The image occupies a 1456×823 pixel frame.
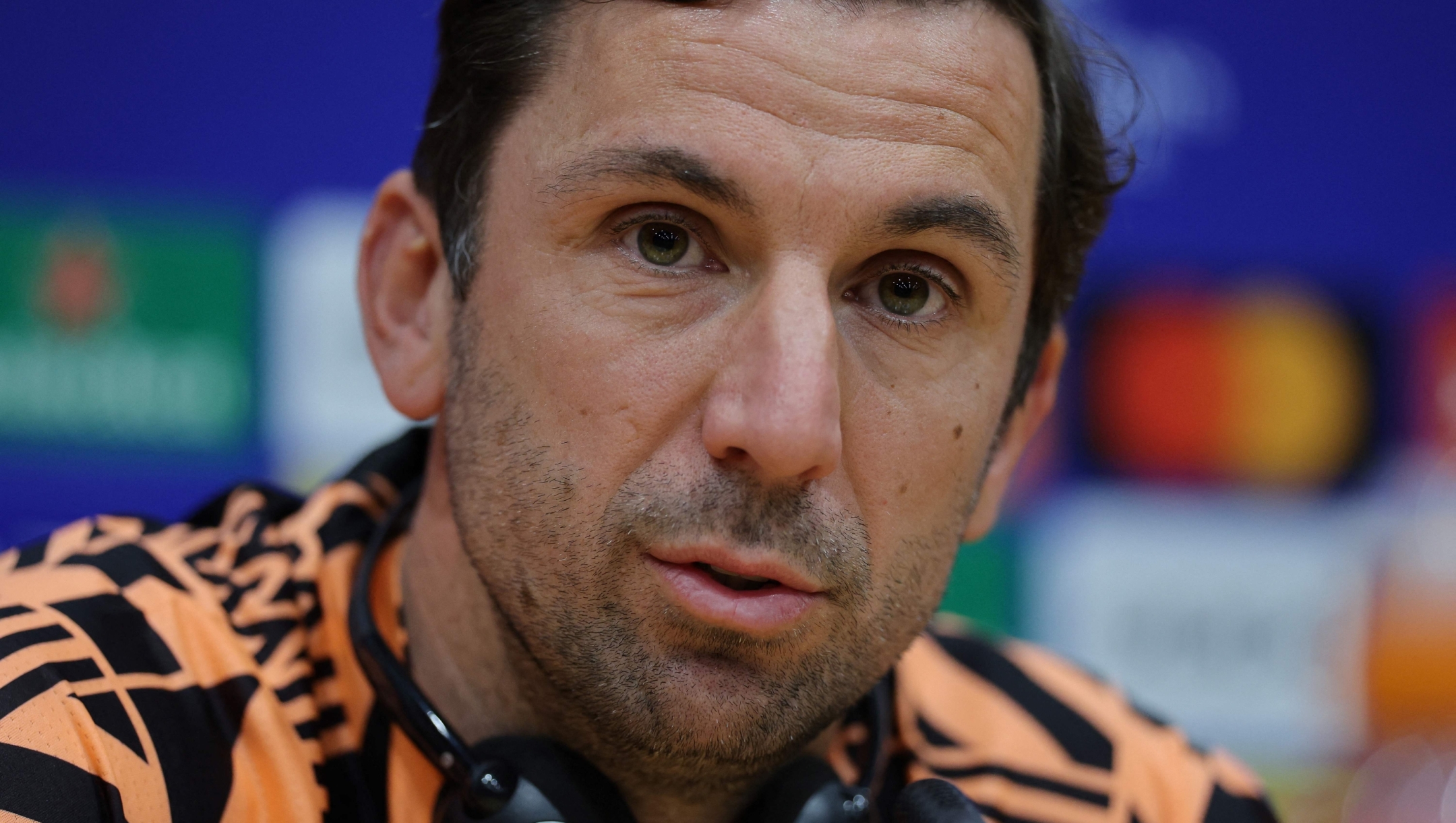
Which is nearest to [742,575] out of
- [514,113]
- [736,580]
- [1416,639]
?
[736,580]

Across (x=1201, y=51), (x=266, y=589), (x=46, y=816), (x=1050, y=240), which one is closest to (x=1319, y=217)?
(x=1201, y=51)

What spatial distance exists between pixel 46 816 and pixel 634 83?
798 millimetres

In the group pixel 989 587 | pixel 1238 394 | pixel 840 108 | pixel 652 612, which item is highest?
pixel 840 108

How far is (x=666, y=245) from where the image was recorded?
1199mm

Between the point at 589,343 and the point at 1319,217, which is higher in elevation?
the point at 589,343

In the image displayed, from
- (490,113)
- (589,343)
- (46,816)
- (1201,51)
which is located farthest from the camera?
(1201,51)

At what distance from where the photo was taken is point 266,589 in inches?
54.0

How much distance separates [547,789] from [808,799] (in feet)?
0.84

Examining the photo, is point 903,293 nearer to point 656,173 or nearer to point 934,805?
point 656,173

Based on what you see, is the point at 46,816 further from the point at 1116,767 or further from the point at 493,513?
the point at 1116,767

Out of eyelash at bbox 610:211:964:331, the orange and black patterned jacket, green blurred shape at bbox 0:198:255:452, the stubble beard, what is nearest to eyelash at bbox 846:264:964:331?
eyelash at bbox 610:211:964:331

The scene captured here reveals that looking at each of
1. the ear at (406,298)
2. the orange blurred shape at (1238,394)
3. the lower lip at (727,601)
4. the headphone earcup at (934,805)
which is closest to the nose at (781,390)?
the lower lip at (727,601)

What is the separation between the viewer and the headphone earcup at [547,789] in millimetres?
1094

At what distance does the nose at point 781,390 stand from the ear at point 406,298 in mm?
390
